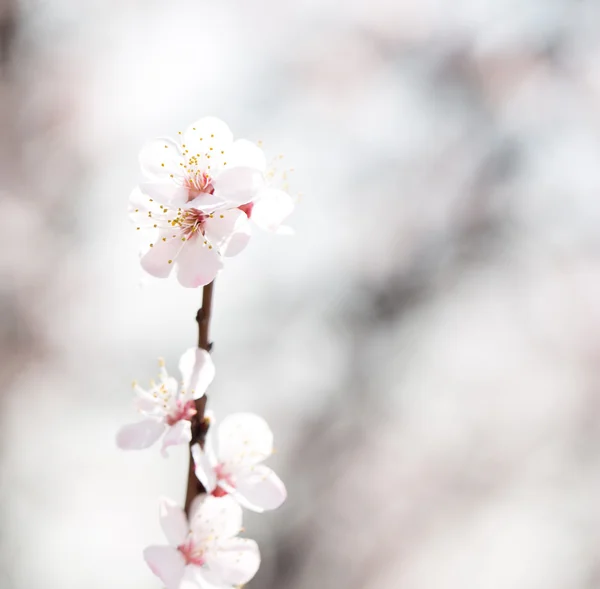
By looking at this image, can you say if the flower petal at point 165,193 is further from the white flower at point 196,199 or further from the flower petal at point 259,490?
the flower petal at point 259,490

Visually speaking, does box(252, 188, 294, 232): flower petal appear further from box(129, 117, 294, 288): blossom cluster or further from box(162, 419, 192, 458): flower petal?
box(162, 419, 192, 458): flower petal

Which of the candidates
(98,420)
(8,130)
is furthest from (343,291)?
(8,130)

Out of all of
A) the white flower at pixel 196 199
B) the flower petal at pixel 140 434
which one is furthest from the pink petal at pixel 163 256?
the flower petal at pixel 140 434

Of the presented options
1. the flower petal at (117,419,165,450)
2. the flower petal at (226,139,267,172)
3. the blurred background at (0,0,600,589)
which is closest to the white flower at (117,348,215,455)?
→ the flower petal at (117,419,165,450)

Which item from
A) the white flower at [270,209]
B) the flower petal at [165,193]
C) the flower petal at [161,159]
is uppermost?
the flower petal at [161,159]

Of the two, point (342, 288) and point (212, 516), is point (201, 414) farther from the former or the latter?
point (342, 288)

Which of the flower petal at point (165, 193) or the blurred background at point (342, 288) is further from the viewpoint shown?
the blurred background at point (342, 288)

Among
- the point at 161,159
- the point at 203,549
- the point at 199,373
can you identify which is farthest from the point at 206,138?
the point at 203,549
